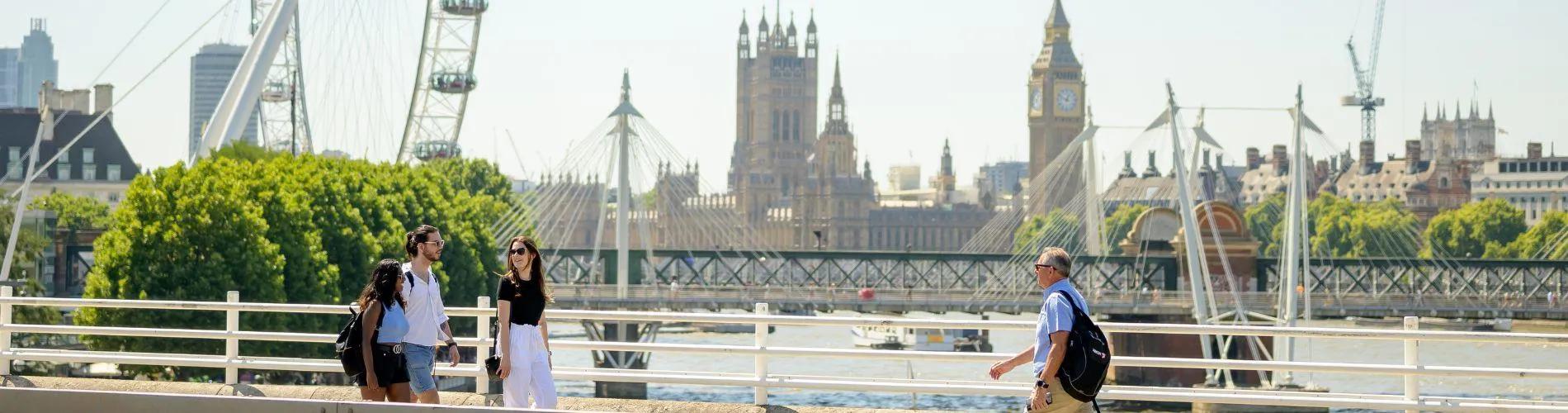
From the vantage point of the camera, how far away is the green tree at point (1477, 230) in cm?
16875

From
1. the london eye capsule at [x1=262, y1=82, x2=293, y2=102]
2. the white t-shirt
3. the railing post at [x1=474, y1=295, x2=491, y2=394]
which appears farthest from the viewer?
the london eye capsule at [x1=262, y1=82, x2=293, y2=102]

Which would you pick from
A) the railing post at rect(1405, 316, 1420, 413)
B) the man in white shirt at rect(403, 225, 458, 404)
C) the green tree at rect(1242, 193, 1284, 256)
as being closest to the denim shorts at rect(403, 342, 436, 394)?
the man in white shirt at rect(403, 225, 458, 404)

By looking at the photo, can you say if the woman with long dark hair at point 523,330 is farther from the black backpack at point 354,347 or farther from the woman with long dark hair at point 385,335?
the black backpack at point 354,347

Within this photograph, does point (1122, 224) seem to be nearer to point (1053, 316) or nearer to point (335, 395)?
point (335, 395)

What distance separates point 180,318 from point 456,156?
193ft

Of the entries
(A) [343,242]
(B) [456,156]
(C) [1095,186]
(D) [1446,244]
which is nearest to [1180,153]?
(C) [1095,186]

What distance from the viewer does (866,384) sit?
18.0 m

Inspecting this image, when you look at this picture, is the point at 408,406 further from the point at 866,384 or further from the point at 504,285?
the point at 866,384

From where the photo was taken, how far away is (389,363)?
15.7 metres

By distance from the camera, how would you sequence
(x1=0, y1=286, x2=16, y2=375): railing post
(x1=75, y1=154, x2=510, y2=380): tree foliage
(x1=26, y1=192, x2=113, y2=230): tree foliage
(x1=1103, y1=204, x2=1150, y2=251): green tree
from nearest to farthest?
(x1=0, y1=286, x2=16, y2=375): railing post < (x1=75, y1=154, x2=510, y2=380): tree foliage < (x1=26, y1=192, x2=113, y2=230): tree foliage < (x1=1103, y1=204, x2=1150, y2=251): green tree

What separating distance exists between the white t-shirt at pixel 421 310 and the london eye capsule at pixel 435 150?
95268 millimetres

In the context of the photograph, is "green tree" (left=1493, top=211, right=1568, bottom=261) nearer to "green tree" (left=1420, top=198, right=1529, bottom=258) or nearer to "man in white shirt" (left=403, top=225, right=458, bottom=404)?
"green tree" (left=1420, top=198, right=1529, bottom=258)

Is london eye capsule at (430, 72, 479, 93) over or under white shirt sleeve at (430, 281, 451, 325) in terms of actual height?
over

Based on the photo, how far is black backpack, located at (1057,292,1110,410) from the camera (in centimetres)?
1372
